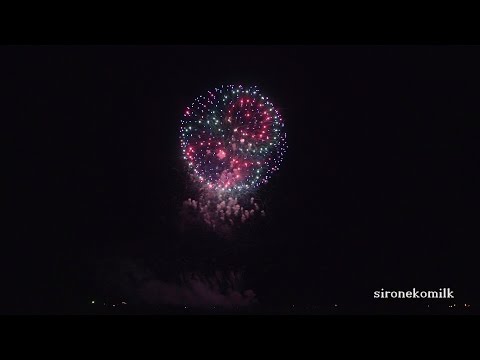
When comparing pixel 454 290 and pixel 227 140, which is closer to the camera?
pixel 227 140

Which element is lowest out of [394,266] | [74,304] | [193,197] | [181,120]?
[74,304]

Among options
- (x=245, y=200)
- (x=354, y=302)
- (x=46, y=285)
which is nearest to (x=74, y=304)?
(x=46, y=285)

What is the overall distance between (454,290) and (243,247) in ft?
13.7

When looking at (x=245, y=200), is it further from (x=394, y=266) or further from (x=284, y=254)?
(x=394, y=266)

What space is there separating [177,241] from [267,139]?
3.15 m

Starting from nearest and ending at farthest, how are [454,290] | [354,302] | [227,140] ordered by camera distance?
[227,140] < [454,290] < [354,302]

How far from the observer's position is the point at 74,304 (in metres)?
11.3

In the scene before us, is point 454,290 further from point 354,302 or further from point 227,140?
point 227,140

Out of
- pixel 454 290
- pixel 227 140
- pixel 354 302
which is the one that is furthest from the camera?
pixel 354 302

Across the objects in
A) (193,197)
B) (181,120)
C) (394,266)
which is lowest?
(394,266)

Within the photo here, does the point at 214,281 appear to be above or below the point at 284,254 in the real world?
below

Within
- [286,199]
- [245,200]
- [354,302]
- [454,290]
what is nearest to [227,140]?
[245,200]

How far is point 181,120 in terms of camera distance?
11578 mm

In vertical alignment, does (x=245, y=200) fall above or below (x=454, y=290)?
above
